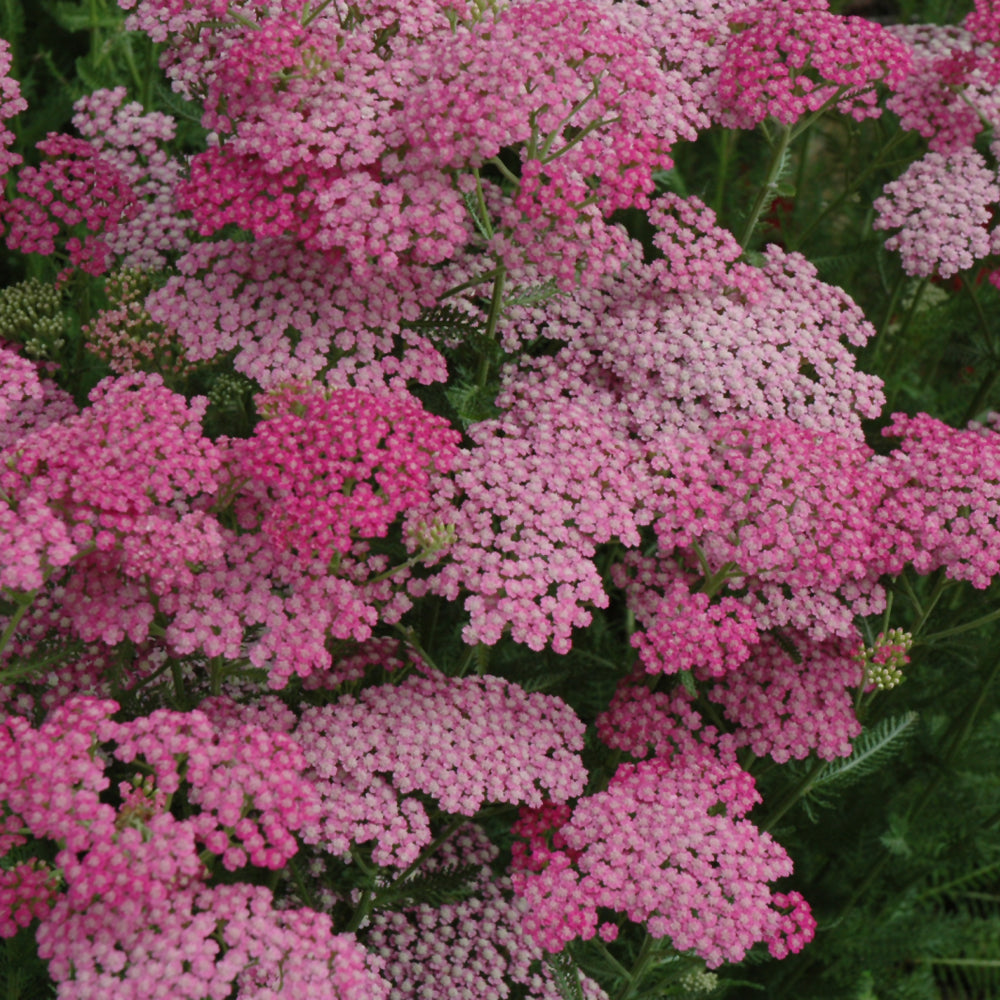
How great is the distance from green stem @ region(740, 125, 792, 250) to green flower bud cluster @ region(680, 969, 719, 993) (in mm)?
1864

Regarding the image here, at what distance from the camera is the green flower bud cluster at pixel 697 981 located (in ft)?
8.51

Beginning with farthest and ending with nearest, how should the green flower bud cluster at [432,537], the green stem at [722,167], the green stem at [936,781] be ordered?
1. the green stem at [722,167]
2. the green stem at [936,781]
3. the green flower bud cluster at [432,537]

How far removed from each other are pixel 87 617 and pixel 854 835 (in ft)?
8.34

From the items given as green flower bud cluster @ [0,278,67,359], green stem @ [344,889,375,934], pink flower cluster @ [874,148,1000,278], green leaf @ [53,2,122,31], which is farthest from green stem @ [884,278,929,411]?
green leaf @ [53,2,122,31]

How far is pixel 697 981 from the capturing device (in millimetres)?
2668

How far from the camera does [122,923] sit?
1797 millimetres

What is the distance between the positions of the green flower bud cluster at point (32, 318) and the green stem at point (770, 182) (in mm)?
1796

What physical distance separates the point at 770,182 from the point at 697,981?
2.02 m

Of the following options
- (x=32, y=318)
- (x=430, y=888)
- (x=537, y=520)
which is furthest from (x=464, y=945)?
(x=32, y=318)

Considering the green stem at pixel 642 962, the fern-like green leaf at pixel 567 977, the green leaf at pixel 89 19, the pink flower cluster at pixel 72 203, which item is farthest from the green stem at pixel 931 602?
the green leaf at pixel 89 19

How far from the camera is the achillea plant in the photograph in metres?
2.02

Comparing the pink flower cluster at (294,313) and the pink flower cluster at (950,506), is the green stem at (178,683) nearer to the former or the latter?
the pink flower cluster at (294,313)

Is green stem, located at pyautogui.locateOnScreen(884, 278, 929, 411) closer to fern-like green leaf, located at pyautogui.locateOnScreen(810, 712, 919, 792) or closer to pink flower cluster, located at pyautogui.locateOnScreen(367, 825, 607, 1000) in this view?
fern-like green leaf, located at pyautogui.locateOnScreen(810, 712, 919, 792)

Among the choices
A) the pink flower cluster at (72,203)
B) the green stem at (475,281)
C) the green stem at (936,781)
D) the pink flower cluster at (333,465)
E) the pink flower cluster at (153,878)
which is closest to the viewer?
the pink flower cluster at (153,878)
